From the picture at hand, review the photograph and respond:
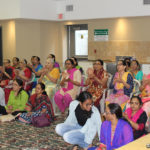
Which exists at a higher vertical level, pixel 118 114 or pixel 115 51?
pixel 115 51

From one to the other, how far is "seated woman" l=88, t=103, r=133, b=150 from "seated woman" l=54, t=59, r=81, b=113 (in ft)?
8.63

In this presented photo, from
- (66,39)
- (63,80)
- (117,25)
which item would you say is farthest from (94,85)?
(66,39)

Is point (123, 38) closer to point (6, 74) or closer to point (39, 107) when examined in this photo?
point (6, 74)

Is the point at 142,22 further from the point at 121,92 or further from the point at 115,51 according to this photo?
the point at 121,92

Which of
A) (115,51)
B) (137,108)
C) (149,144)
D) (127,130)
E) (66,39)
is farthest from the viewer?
(66,39)

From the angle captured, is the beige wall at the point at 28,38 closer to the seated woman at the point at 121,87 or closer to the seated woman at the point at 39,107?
the seated woman at the point at 39,107

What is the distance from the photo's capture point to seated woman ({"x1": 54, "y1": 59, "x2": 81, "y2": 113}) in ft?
19.7

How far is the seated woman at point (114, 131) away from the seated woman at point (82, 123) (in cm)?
51

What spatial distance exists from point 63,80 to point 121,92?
48.7 inches

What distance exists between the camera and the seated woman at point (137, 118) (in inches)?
152

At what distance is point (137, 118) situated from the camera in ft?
13.0

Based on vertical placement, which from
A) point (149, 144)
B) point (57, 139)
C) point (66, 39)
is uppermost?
point (66, 39)

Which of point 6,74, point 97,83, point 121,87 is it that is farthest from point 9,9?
point 121,87

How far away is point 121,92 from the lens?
216 inches
